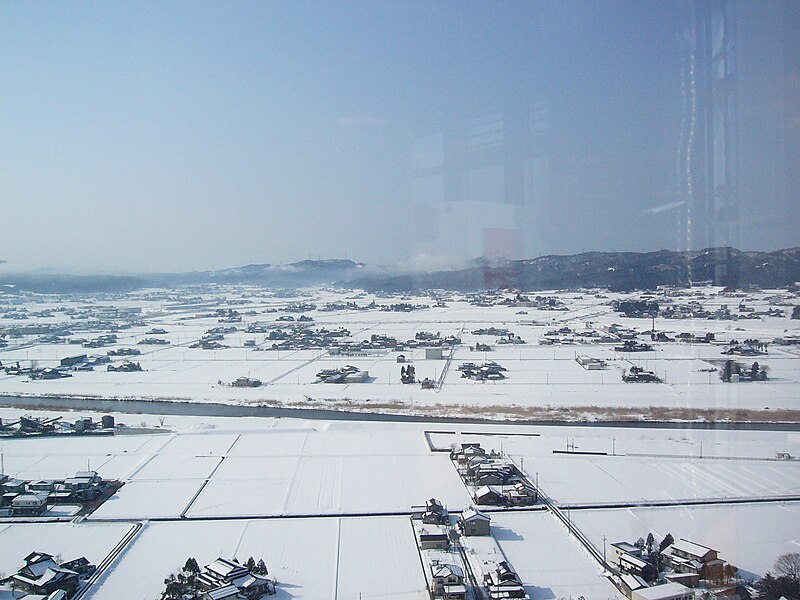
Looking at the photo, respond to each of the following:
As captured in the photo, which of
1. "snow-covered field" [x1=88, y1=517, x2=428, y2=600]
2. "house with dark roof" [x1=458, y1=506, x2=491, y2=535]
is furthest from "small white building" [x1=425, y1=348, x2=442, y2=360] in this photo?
"house with dark roof" [x1=458, y1=506, x2=491, y2=535]

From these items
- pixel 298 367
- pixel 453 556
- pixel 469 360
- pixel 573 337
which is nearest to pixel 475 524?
pixel 453 556

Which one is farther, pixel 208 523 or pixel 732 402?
pixel 732 402

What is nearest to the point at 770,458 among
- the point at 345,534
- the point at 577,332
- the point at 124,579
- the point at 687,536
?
the point at 687,536

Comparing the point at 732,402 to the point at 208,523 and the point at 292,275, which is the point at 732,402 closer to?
the point at 208,523

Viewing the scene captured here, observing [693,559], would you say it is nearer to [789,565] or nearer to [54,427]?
[789,565]

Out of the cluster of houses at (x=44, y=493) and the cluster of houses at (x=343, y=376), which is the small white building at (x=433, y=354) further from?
the cluster of houses at (x=44, y=493)

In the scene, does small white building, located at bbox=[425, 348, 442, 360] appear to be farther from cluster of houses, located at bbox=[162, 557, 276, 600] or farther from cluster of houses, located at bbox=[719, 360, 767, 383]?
cluster of houses, located at bbox=[162, 557, 276, 600]
